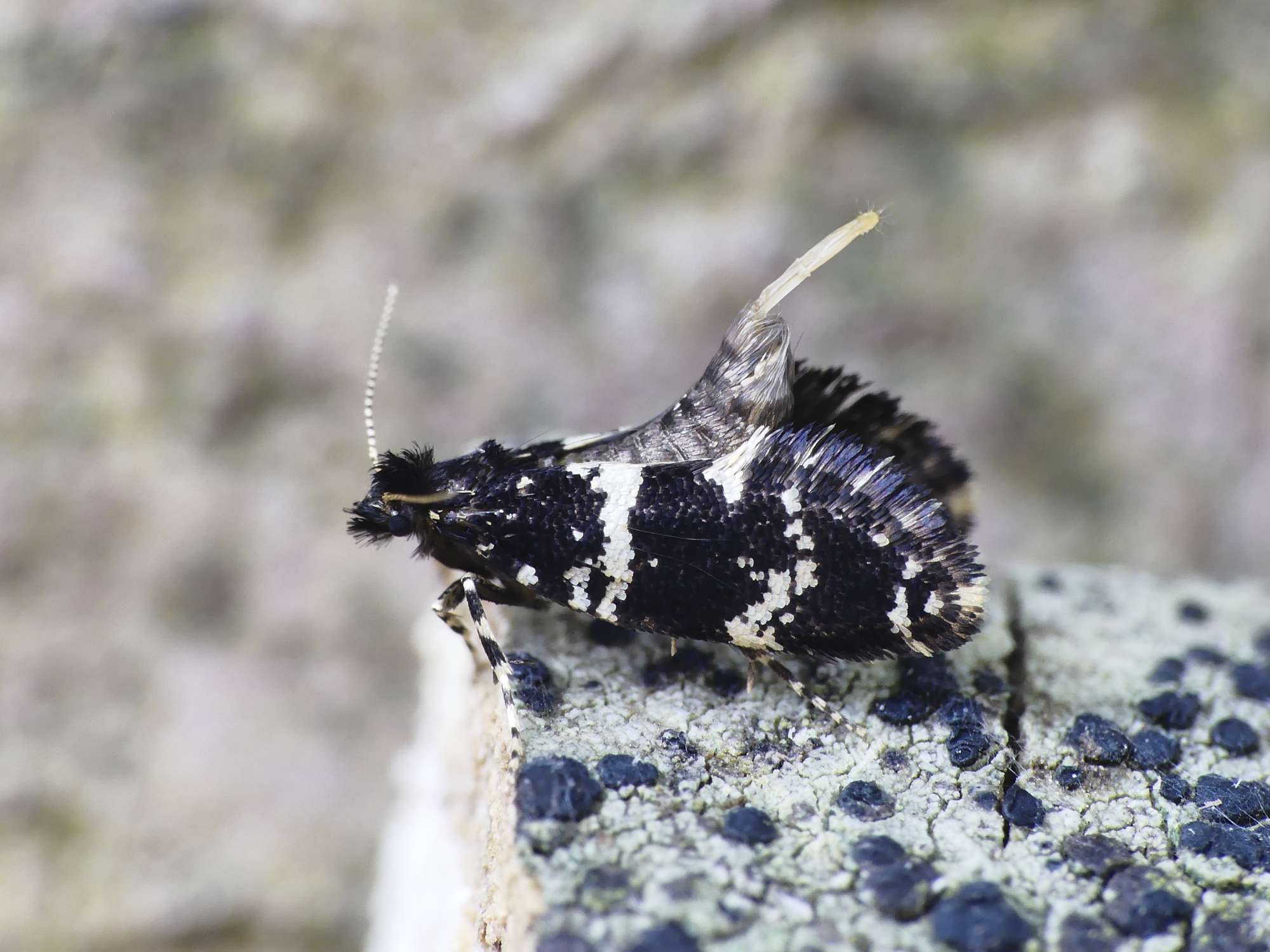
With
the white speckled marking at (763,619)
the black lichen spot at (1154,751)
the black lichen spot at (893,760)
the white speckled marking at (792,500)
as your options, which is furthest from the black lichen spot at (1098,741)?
the white speckled marking at (792,500)

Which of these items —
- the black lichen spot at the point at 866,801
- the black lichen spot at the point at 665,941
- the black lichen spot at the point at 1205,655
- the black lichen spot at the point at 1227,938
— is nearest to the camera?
the black lichen spot at the point at 665,941

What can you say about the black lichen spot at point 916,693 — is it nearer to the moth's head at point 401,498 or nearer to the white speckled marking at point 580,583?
the white speckled marking at point 580,583

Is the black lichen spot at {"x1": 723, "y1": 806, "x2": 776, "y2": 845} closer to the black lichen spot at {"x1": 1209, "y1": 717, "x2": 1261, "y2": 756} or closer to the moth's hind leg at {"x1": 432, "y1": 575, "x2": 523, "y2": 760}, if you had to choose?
the moth's hind leg at {"x1": 432, "y1": 575, "x2": 523, "y2": 760}

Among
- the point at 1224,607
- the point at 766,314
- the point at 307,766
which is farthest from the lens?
the point at 307,766

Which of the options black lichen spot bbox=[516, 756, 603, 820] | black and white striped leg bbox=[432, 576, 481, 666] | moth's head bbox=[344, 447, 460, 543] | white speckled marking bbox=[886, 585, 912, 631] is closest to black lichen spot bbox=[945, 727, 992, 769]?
white speckled marking bbox=[886, 585, 912, 631]

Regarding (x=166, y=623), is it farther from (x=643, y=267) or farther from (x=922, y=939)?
(x=922, y=939)

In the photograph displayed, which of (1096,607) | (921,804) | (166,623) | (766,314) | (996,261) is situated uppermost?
(996,261)

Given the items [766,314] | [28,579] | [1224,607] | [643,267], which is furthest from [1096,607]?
[28,579]
